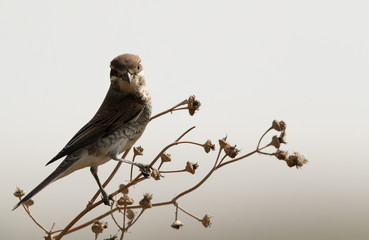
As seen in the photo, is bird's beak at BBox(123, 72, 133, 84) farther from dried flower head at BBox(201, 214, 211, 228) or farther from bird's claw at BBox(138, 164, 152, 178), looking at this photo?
dried flower head at BBox(201, 214, 211, 228)

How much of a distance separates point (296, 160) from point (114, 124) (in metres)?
2.06

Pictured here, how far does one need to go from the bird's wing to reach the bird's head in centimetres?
12

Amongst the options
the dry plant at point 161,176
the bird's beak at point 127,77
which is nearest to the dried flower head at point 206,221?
the dry plant at point 161,176

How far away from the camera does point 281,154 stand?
12.8ft

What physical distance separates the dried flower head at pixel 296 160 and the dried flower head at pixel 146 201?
3.05 feet

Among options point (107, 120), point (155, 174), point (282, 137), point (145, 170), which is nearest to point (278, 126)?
point (282, 137)

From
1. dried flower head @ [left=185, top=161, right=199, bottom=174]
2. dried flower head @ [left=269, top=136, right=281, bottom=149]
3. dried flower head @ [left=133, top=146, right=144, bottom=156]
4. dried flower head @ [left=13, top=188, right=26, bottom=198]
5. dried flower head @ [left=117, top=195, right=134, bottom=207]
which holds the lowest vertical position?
dried flower head @ [left=117, top=195, right=134, bottom=207]

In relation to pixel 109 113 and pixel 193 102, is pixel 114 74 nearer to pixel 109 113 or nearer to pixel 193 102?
pixel 109 113

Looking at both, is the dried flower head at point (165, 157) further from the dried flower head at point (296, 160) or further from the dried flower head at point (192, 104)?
the dried flower head at point (296, 160)

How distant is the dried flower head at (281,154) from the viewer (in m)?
3.88

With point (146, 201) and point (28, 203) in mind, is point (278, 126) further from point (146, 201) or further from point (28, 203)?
point (28, 203)

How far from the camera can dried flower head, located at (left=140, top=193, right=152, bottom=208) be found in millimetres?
3646

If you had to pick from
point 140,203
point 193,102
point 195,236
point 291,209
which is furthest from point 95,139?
point 291,209

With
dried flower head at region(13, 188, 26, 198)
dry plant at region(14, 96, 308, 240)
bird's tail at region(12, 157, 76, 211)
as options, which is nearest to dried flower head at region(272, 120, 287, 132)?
dry plant at region(14, 96, 308, 240)
